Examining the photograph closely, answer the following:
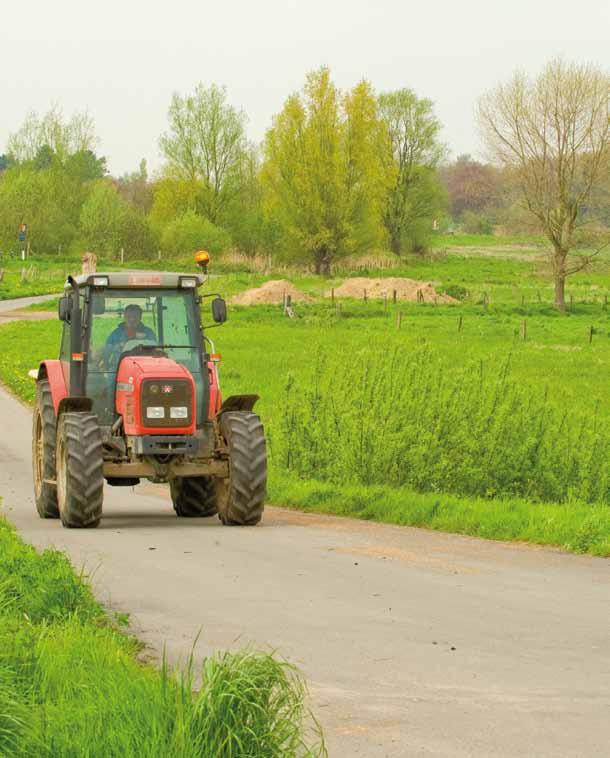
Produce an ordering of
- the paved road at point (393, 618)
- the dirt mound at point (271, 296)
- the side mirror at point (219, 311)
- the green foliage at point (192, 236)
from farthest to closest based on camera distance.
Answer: the green foliage at point (192, 236), the dirt mound at point (271, 296), the side mirror at point (219, 311), the paved road at point (393, 618)

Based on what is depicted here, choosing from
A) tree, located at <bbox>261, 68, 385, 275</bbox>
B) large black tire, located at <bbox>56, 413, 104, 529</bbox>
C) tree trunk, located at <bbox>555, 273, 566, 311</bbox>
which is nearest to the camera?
large black tire, located at <bbox>56, 413, 104, 529</bbox>

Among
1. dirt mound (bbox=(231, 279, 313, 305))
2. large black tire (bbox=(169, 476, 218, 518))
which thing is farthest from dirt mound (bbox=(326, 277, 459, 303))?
large black tire (bbox=(169, 476, 218, 518))

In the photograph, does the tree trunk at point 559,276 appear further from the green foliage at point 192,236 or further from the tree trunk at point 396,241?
the tree trunk at point 396,241

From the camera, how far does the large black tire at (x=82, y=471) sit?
1495cm

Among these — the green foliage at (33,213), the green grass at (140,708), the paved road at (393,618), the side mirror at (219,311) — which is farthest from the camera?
Result: the green foliage at (33,213)

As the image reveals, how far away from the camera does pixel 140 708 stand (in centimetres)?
604

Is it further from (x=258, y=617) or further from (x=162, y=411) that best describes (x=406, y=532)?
(x=258, y=617)

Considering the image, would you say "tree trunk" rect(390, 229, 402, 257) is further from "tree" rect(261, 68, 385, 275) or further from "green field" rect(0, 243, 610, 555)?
"green field" rect(0, 243, 610, 555)

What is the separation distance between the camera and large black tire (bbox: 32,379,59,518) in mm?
16672

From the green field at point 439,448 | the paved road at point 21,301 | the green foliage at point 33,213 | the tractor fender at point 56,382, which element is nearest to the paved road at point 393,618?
the green field at point 439,448

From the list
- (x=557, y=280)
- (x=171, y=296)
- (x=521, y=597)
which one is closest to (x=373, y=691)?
(x=521, y=597)

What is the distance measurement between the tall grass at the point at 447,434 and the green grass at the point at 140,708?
Answer: 35.4ft

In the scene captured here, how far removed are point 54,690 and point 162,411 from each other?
8.40 meters

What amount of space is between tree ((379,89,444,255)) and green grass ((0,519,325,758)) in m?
111
